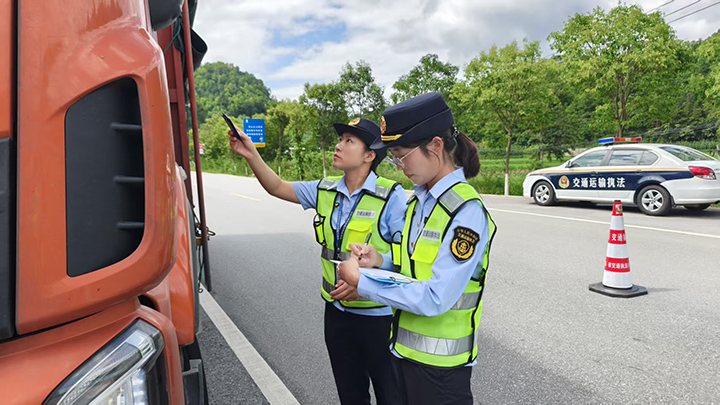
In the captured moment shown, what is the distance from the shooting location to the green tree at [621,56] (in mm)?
12961

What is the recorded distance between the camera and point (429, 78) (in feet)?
74.6

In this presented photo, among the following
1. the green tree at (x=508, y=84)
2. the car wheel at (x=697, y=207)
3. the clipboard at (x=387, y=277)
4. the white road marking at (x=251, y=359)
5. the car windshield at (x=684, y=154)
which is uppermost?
the green tree at (x=508, y=84)

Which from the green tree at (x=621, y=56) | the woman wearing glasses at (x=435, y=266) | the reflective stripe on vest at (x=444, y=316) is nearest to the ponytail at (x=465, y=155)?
the woman wearing glasses at (x=435, y=266)

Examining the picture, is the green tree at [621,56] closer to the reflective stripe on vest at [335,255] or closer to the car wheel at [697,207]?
the car wheel at [697,207]

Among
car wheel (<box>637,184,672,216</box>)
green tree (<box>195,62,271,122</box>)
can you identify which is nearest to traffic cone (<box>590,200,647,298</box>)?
car wheel (<box>637,184,672,216</box>)

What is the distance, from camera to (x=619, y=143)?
11.1m

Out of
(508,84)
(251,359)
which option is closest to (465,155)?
(251,359)

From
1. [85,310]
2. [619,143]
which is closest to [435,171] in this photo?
[85,310]

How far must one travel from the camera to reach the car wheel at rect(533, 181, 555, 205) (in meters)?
12.2

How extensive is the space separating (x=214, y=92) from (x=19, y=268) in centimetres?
9037

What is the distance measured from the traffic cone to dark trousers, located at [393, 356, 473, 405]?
146 inches

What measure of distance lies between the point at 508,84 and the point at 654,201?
7244mm

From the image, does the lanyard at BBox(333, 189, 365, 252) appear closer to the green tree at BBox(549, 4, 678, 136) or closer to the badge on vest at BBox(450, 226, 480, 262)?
the badge on vest at BBox(450, 226, 480, 262)

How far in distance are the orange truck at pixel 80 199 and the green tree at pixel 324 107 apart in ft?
79.7
